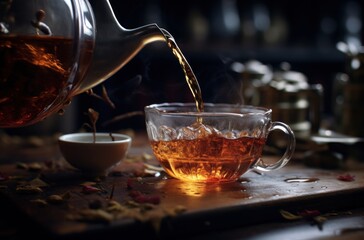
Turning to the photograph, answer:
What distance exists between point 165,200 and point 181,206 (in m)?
0.07

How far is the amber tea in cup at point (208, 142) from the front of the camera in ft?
3.56

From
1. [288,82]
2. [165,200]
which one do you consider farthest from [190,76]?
[288,82]

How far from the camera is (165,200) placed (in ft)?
3.25

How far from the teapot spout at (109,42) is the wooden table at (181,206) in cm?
22

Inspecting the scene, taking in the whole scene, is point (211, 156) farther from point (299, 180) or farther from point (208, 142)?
point (299, 180)

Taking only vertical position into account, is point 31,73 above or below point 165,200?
above

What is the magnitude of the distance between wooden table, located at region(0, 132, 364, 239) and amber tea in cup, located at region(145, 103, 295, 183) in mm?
34

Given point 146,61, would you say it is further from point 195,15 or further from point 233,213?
point 195,15

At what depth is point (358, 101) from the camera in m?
1.64

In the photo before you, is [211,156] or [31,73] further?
[211,156]

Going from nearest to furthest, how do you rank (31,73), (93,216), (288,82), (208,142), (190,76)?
(93,216), (31,73), (208,142), (190,76), (288,82)

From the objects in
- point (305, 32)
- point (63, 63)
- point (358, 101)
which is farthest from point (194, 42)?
point (63, 63)

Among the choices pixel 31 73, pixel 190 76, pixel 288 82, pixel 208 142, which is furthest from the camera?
pixel 288 82

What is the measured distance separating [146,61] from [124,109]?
0.45 metres
